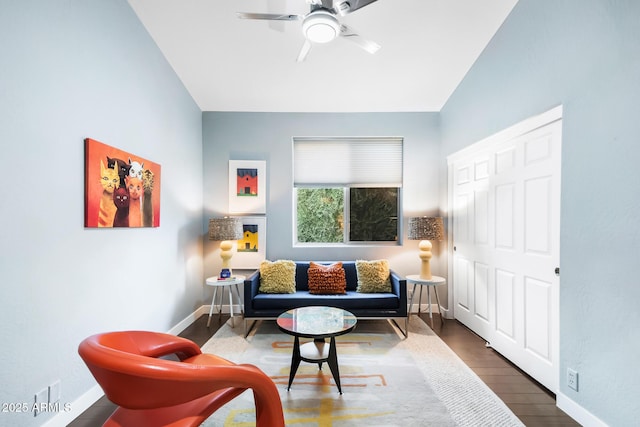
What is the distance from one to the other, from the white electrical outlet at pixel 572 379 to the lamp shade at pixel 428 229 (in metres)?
1.86

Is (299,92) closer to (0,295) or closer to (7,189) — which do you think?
(7,189)

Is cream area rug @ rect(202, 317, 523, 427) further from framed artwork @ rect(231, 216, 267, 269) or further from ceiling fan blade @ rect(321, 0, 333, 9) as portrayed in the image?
ceiling fan blade @ rect(321, 0, 333, 9)

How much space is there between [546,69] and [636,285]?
1.63 meters

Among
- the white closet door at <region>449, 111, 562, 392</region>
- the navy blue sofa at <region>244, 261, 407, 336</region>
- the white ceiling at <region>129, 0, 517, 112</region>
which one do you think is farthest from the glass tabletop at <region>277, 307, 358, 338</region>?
the white ceiling at <region>129, 0, 517, 112</region>

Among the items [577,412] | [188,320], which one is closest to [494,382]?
[577,412]

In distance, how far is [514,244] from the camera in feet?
8.91

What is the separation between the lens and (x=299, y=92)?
151 inches

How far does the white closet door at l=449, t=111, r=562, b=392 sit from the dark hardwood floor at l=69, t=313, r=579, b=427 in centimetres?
9

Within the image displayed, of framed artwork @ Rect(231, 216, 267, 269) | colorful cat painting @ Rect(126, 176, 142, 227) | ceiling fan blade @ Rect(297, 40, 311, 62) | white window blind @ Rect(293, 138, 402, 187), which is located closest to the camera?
ceiling fan blade @ Rect(297, 40, 311, 62)

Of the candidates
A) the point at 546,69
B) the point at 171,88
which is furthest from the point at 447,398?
the point at 171,88

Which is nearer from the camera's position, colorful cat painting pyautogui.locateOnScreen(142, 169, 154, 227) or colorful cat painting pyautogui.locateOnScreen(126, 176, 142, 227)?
colorful cat painting pyautogui.locateOnScreen(126, 176, 142, 227)

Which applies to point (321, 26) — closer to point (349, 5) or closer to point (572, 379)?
point (349, 5)

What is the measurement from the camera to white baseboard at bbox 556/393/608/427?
1816 millimetres

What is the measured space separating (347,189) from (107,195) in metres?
2.88
